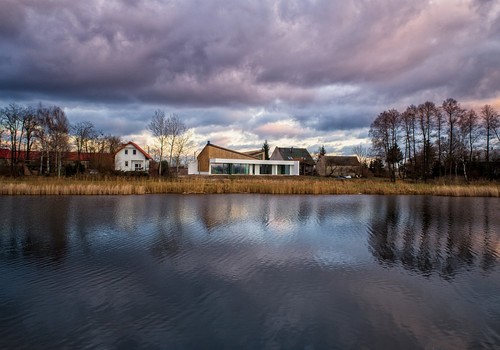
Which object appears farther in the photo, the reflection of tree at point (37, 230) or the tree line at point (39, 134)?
the tree line at point (39, 134)

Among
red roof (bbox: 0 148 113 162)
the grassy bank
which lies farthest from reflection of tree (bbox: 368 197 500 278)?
red roof (bbox: 0 148 113 162)

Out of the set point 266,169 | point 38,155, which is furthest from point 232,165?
point 38,155

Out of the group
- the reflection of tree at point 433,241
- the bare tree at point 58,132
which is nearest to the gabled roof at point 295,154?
the bare tree at point 58,132

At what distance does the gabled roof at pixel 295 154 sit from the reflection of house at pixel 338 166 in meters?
2.99

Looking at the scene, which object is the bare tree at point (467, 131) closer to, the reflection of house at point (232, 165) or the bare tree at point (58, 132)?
the reflection of house at point (232, 165)

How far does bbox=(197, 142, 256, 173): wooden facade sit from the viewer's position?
46844 millimetres

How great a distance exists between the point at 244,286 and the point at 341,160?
59.5 m

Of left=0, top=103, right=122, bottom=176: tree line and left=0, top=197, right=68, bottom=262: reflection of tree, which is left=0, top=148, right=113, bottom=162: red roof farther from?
left=0, top=197, right=68, bottom=262: reflection of tree

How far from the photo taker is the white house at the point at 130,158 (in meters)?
49.7

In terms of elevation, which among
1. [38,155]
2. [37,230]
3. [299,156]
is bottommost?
[37,230]

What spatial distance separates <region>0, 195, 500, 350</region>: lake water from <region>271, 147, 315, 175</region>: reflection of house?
167 ft

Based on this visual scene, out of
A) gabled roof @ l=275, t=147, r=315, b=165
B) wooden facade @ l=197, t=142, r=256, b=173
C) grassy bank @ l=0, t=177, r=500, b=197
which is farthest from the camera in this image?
gabled roof @ l=275, t=147, r=315, b=165

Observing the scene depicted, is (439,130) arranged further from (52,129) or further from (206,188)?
(52,129)

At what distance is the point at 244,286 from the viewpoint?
5414 millimetres
